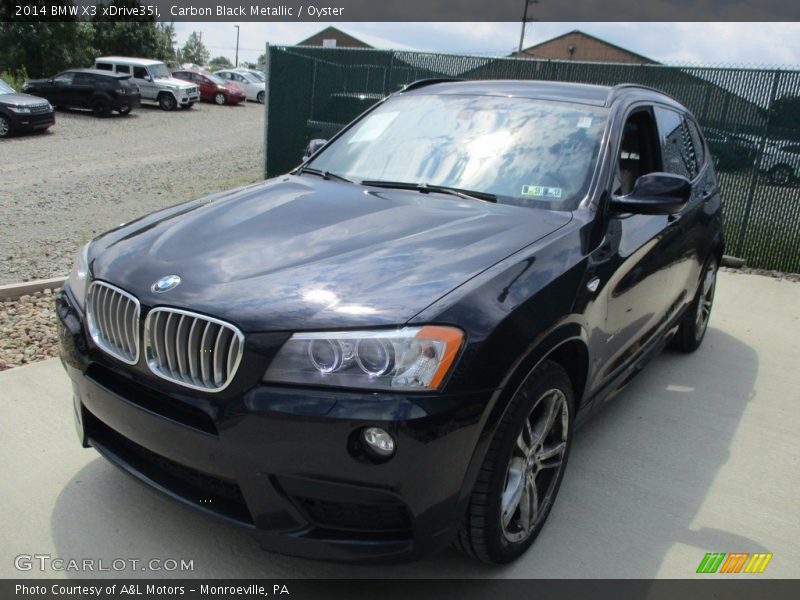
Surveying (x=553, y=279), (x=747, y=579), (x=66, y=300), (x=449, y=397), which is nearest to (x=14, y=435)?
(x=66, y=300)

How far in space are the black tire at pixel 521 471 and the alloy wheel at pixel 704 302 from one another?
8.72 feet

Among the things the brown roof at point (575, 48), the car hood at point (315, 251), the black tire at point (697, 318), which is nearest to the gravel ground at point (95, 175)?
the car hood at point (315, 251)

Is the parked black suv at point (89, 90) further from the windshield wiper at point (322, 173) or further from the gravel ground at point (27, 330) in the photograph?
the windshield wiper at point (322, 173)

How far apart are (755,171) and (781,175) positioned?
0.27 metres

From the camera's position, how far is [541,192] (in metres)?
3.12

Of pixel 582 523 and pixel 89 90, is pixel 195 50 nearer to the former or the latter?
pixel 89 90

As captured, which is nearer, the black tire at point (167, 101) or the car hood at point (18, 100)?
the car hood at point (18, 100)

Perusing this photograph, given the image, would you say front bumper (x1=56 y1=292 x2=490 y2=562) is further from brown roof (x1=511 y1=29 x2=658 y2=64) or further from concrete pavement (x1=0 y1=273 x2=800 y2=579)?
brown roof (x1=511 y1=29 x2=658 y2=64)

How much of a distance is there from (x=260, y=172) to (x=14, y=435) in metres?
10.7

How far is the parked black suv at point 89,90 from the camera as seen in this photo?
2297 cm

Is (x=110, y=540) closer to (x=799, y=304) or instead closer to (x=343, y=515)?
(x=343, y=515)

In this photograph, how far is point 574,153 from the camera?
326 centimetres

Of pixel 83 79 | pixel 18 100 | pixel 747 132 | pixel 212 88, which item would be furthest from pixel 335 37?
pixel 747 132

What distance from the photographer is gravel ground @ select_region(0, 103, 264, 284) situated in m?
7.38
